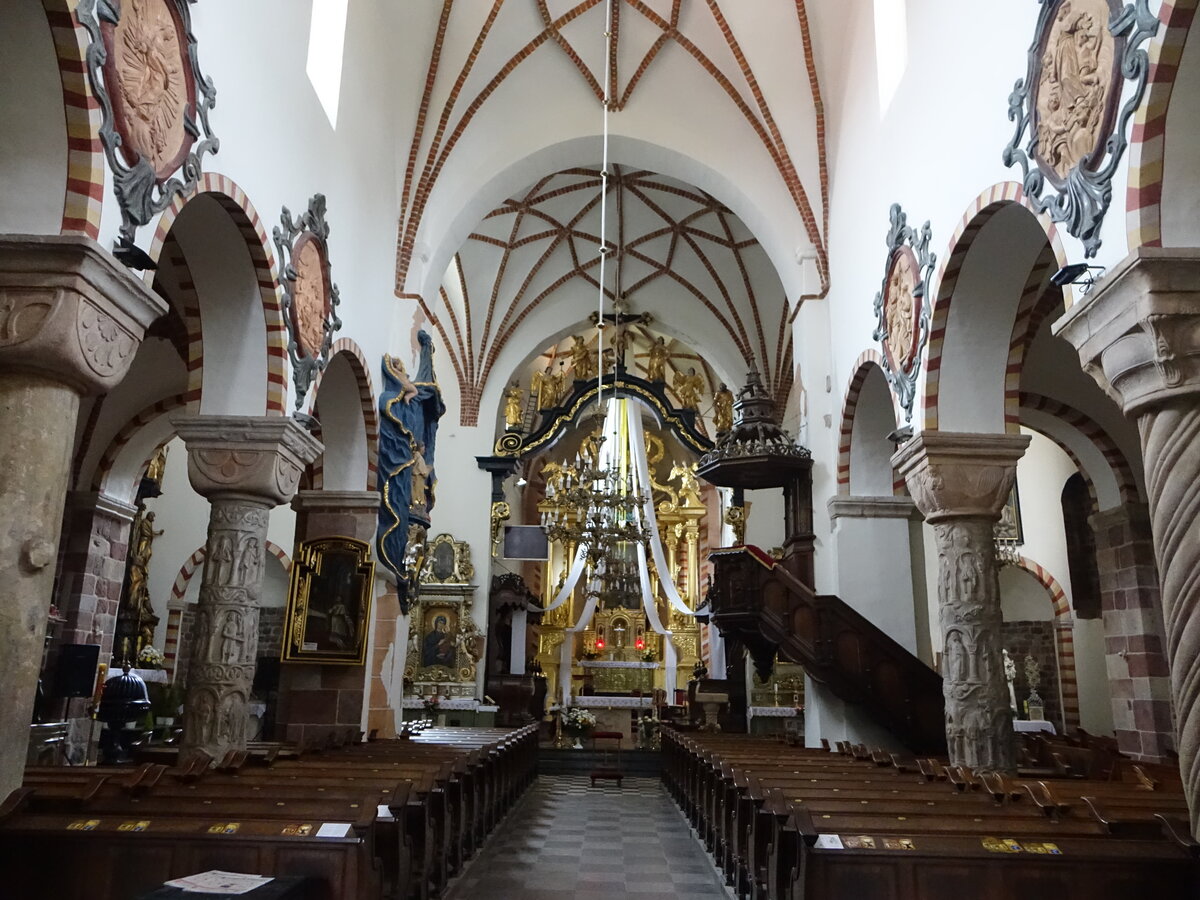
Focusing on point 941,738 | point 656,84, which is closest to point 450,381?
point 656,84

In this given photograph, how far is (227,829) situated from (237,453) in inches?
173

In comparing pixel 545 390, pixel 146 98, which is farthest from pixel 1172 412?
pixel 545 390

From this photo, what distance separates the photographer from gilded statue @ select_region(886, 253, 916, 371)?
9.01m

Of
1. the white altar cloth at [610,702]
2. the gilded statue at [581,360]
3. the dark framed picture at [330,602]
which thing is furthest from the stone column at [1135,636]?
the gilded statue at [581,360]

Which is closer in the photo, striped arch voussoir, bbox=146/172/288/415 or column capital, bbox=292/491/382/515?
striped arch voussoir, bbox=146/172/288/415

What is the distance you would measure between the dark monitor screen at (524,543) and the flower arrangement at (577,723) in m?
3.18

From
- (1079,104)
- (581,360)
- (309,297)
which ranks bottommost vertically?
(1079,104)

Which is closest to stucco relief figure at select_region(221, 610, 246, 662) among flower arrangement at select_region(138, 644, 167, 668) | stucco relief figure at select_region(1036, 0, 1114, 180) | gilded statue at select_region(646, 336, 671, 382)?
stucco relief figure at select_region(1036, 0, 1114, 180)

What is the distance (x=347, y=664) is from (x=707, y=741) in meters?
4.24

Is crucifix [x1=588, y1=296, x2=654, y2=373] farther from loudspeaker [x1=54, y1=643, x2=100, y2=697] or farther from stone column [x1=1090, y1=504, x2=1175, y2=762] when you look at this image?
loudspeaker [x1=54, y1=643, x2=100, y2=697]

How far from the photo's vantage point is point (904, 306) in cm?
924

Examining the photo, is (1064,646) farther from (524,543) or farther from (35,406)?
(35,406)

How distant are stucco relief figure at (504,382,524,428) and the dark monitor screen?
88.1 inches

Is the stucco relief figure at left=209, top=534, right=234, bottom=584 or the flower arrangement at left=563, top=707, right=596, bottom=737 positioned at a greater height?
the stucco relief figure at left=209, top=534, right=234, bottom=584
